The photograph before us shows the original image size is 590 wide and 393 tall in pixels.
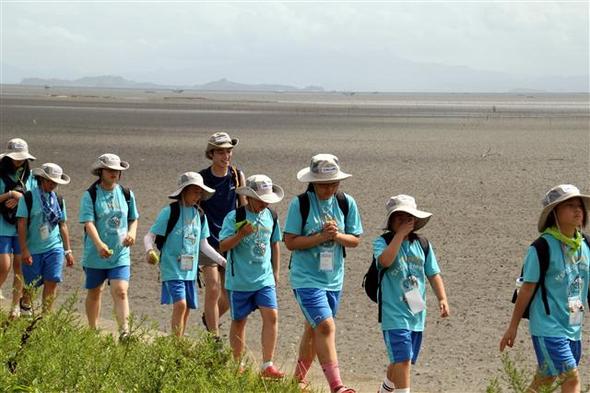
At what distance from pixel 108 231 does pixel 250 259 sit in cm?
162

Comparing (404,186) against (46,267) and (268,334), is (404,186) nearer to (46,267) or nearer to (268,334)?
(46,267)

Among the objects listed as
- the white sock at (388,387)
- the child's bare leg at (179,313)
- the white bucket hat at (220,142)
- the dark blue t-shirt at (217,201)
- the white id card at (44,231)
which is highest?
the white bucket hat at (220,142)

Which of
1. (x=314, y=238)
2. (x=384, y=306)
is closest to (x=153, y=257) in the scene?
(x=314, y=238)

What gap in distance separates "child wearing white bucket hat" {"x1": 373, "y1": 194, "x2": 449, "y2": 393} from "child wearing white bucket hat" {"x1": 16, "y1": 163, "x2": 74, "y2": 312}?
362 centimetres

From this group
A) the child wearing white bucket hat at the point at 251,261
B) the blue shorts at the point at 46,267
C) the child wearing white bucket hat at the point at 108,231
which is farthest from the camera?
the blue shorts at the point at 46,267

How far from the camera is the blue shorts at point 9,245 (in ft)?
31.9

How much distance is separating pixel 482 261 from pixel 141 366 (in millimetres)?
8377

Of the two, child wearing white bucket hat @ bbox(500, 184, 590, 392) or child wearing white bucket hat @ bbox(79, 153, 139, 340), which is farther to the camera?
child wearing white bucket hat @ bbox(79, 153, 139, 340)

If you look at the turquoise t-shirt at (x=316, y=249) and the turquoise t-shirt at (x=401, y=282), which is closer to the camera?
the turquoise t-shirt at (x=401, y=282)

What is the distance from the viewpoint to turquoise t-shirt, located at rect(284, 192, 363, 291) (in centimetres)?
738

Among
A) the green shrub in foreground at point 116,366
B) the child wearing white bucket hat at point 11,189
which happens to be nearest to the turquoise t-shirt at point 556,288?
the green shrub in foreground at point 116,366

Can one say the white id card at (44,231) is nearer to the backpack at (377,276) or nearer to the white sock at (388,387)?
the backpack at (377,276)

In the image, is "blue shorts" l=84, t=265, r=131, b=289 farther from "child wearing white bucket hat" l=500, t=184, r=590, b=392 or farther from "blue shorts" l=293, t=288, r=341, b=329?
"child wearing white bucket hat" l=500, t=184, r=590, b=392

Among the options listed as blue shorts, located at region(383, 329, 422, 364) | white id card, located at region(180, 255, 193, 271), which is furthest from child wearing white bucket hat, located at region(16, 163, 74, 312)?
blue shorts, located at region(383, 329, 422, 364)
